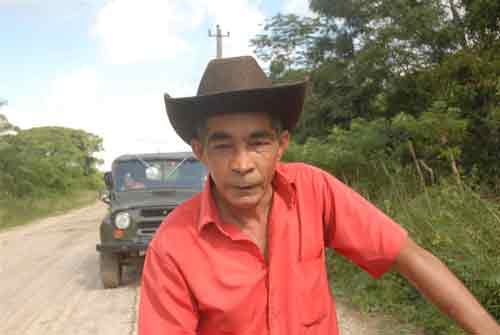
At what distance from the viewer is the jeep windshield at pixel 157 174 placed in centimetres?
812

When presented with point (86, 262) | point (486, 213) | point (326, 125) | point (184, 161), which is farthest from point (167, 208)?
point (326, 125)

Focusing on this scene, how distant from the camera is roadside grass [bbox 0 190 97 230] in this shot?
20703 millimetres

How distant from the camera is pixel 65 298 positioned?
630cm

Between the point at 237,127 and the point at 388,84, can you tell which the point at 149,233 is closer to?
the point at 237,127

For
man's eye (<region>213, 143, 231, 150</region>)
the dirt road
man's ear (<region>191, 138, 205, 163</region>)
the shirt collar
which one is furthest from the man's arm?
the dirt road

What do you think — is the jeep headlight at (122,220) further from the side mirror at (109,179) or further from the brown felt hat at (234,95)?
the brown felt hat at (234,95)

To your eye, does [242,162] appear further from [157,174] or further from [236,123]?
[157,174]

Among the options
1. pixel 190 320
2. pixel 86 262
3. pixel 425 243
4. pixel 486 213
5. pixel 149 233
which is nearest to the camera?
pixel 190 320

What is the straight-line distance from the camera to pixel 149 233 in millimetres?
6957

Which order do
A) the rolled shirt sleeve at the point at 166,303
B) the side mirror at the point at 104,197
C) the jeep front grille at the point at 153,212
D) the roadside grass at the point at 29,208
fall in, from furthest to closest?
the roadside grass at the point at 29,208
the side mirror at the point at 104,197
the jeep front grille at the point at 153,212
the rolled shirt sleeve at the point at 166,303

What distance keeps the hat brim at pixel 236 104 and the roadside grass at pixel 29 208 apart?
728 inches

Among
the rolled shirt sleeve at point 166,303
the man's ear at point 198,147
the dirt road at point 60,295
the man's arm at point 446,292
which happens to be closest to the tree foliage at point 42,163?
the dirt road at point 60,295

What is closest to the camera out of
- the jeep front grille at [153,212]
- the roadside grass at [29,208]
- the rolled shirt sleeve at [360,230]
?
the rolled shirt sleeve at [360,230]

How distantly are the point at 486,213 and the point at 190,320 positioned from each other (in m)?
2.90
